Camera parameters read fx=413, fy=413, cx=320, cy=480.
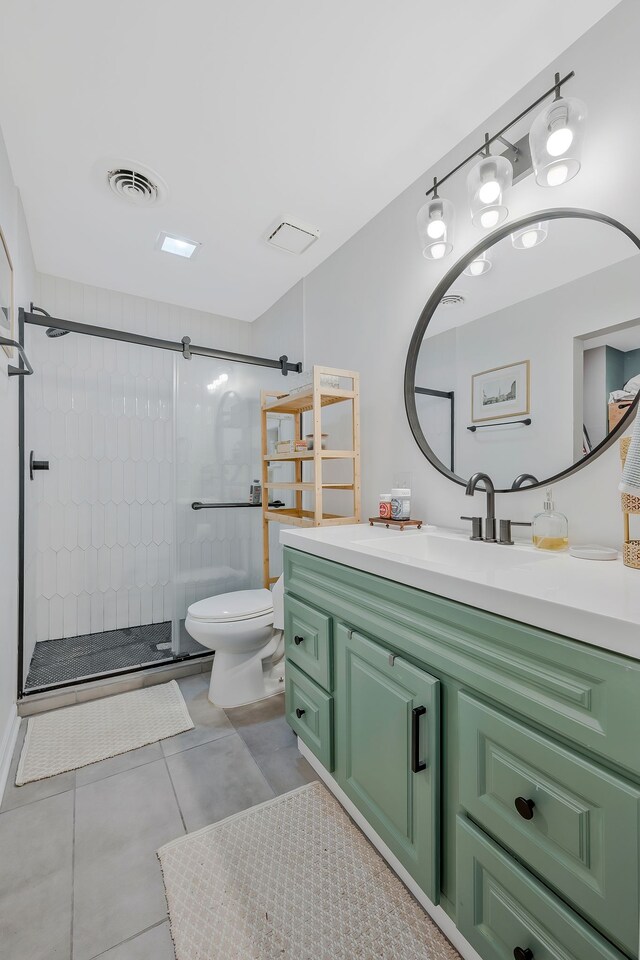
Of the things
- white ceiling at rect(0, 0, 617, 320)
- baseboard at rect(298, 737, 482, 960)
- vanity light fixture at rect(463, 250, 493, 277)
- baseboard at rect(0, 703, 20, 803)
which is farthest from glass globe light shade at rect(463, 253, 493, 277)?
baseboard at rect(0, 703, 20, 803)

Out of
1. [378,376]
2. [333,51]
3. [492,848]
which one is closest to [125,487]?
[378,376]

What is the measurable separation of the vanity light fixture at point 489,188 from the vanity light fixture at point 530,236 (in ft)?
0.26

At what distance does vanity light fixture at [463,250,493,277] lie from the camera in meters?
1.44

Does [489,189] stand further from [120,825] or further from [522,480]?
[120,825]

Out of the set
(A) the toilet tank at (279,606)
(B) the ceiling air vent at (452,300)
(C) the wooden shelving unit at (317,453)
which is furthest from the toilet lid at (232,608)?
(B) the ceiling air vent at (452,300)

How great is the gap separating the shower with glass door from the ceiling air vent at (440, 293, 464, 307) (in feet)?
3.86

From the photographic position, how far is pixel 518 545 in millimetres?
1270

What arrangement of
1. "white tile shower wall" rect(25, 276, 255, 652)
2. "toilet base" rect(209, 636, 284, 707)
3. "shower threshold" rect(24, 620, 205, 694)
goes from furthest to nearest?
"white tile shower wall" rect(25, 276, 255, 652) → "shower threshold" rect(24, 620, 205, 694) → "toilet base" rect(209, 636, 284, 707)

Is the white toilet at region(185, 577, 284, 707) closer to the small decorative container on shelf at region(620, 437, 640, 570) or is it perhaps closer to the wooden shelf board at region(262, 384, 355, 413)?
the wooden shelf board at region(262, 384, 355, 413)

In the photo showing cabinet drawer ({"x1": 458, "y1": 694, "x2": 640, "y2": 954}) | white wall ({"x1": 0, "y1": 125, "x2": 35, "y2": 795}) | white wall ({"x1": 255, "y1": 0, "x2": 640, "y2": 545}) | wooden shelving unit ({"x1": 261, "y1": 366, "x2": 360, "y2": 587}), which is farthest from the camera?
wooden shelving unit ({"x1": 261, "y1": 366, "x2": 360, "y2": 587})

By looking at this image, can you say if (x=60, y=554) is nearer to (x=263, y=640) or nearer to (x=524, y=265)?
(x=263, y=640)

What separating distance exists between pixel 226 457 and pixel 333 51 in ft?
6.20

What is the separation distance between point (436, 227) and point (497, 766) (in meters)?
1.64

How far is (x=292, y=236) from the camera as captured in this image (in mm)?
2105
